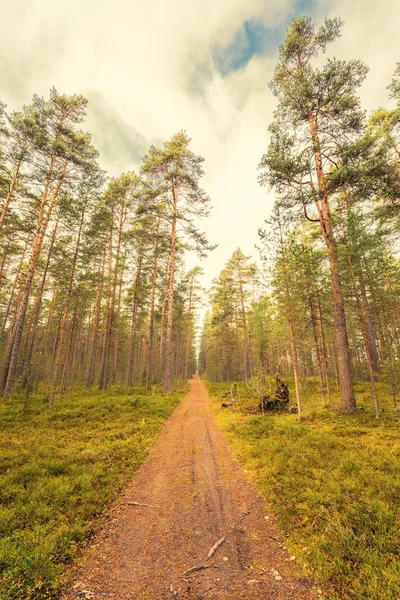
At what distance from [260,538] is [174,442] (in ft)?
19.7

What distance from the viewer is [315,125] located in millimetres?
13602

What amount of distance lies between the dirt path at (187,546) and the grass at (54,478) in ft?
1.56

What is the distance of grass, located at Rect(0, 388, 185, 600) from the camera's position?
3.61 meters

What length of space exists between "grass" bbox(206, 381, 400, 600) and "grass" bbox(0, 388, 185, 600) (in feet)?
13.2

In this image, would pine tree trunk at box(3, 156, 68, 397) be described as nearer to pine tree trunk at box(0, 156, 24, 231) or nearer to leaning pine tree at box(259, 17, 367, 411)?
pine tree trunk at box(0, 156, 24, 231)

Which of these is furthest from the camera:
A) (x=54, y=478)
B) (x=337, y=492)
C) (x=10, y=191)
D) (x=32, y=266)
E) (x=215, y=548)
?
(x=10, y=191)

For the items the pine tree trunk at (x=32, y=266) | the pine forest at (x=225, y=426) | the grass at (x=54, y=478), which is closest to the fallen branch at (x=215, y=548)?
the pine forest at (x=225, y=426)

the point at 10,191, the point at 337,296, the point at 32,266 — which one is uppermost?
the point at 10,191

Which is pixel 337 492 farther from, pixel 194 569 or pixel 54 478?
pixel 54 478

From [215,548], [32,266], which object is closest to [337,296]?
[215,548]

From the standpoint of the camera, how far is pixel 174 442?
32.2ft

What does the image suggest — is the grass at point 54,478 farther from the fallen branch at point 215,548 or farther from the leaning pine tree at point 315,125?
the leaning pine tree at point 315,125

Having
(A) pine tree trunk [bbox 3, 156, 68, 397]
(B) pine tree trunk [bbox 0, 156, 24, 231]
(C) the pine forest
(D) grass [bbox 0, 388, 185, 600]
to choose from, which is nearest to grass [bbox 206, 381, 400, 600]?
(C) the pine forest

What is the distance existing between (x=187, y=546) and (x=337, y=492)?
3.68 m
